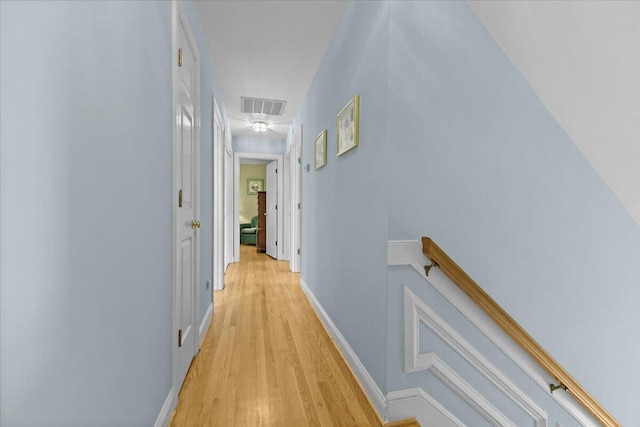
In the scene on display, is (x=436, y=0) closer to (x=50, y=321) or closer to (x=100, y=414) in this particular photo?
(x=50, y=321)

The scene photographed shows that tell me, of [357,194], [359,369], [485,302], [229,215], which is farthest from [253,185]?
[485,302]

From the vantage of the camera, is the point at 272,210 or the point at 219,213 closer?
the point at 219,213

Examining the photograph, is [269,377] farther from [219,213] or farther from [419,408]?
[219,213]

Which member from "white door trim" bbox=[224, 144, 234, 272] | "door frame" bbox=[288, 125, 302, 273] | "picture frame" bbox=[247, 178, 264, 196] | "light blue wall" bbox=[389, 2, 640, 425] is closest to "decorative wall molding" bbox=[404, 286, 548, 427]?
"light blue wall" bbox=[389, 2, 640, 425]

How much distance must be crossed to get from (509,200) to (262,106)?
3271 millimetres

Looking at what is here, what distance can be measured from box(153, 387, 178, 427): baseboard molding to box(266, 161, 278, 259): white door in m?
4.29

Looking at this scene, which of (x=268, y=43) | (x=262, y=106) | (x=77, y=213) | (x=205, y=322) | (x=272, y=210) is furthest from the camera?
(x=272, y=210)

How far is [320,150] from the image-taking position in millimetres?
2725

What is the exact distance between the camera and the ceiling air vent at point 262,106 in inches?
150

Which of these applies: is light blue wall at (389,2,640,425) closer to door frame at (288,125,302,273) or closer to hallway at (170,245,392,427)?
hallway at (170,245,392,427)

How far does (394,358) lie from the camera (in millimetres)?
1443

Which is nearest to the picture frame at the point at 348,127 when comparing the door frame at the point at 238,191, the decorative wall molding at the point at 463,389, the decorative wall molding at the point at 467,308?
the decorative wall molding at the point at 467,308

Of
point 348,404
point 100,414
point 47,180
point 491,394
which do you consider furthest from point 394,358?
point 47,180

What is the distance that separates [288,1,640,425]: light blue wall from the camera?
1.46 meters
